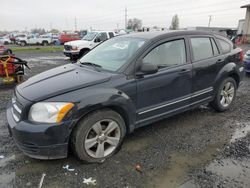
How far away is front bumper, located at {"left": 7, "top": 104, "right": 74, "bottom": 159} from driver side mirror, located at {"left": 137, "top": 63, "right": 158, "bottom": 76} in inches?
47.2

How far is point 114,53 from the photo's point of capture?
3486 mm

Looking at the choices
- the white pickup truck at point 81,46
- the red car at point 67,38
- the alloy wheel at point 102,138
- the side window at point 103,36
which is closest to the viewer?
the alloy wheel at point 102,138

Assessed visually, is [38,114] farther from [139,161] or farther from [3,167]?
[139,161]

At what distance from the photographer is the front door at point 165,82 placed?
3102 mm

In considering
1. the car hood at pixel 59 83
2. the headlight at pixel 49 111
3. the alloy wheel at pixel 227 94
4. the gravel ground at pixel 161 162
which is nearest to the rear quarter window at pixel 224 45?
the alloy wheel at pixel 227 94

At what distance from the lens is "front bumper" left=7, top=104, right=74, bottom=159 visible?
94.6 inches

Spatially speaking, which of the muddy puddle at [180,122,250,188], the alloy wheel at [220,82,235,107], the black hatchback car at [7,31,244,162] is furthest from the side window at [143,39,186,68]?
the muddy puddle at [180,122,250,188]

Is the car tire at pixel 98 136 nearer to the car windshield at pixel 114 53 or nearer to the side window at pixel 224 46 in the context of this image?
the car windshield at pixel 114 53

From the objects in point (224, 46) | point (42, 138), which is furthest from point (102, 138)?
point (224, 46)

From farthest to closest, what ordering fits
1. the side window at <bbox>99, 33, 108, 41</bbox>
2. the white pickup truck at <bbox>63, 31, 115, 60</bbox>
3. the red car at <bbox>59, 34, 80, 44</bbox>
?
the red car at <bbox>59, 34, 80, 44</bbox> → the side window at <bbox>99, 33, 108, 41</bbox> → the white pickup truck at <bbox>63, 31, 115, 60</bbox>

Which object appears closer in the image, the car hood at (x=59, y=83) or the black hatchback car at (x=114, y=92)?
the black hatchback car at (x=114, y=92)

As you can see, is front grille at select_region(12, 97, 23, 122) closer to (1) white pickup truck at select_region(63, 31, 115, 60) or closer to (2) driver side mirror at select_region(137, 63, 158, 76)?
(2) driver side mirror at select_region(137, 63, 158, 76)

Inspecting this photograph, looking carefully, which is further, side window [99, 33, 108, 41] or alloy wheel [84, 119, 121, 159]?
side window [99, 33, 108, 41]

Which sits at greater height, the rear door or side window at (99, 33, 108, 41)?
side window at (99, 33, 108, 41)
